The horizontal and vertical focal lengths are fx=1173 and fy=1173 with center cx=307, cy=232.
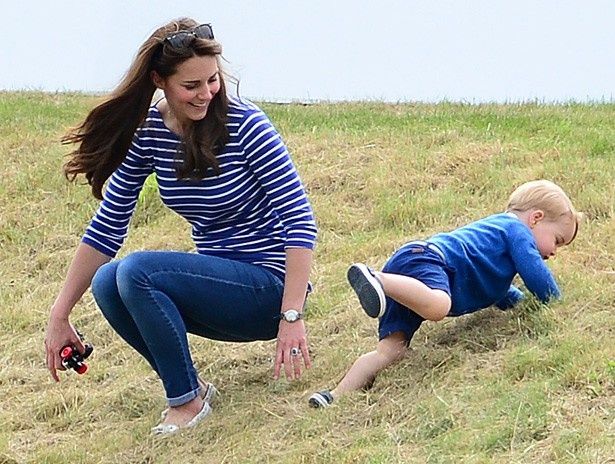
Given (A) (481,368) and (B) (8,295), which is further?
(B) (8,295)

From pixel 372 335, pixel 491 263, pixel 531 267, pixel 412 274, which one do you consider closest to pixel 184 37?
pixel 412 274

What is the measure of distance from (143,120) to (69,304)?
2.54ft

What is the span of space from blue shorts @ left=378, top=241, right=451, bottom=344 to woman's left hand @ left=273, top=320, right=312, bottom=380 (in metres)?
0.56

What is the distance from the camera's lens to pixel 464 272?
464cm

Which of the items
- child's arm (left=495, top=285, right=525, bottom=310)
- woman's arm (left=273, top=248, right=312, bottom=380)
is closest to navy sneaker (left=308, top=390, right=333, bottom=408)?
woman's arm (left=273, top=248, right=312, bottom=380)

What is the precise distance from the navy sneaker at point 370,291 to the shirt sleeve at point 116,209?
36.2 inches

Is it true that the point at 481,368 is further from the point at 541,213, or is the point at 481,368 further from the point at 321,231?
the point at 321,231

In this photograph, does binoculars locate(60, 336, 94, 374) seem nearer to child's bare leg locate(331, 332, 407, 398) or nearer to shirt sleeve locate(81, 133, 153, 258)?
shirt sleeve locate(81, 133, 153, 258)

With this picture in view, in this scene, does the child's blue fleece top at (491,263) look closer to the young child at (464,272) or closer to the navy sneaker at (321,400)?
the young child at (464,272)

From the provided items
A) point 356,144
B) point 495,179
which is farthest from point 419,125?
point 495,179

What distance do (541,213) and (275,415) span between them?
1.38m

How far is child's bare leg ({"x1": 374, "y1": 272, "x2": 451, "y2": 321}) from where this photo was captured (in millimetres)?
4391

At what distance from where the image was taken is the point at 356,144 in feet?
27.4

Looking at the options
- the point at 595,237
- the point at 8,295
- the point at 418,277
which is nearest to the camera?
the point at 418,277
